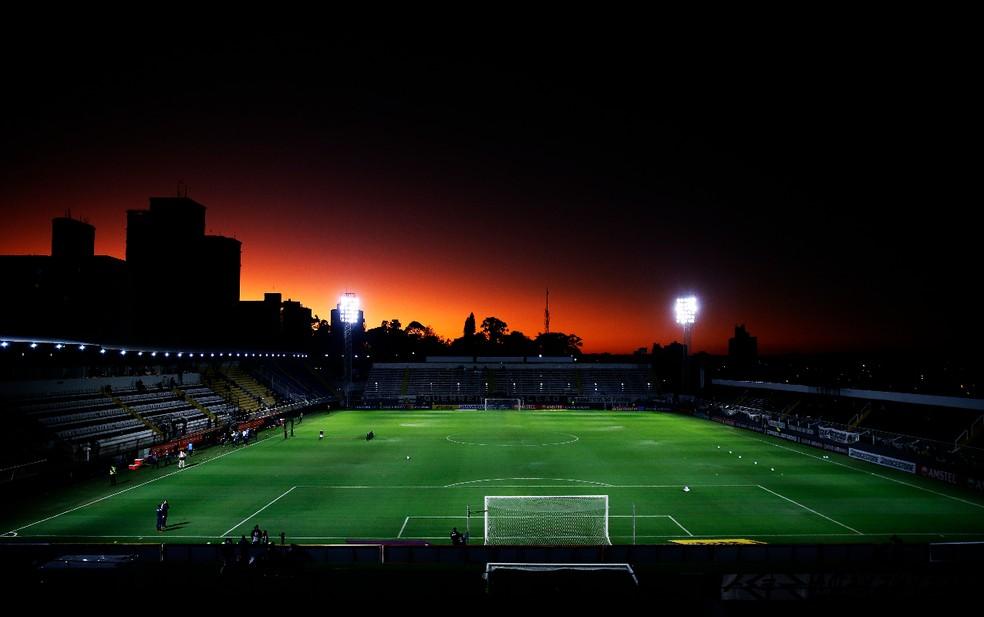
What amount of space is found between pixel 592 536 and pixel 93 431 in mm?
32068

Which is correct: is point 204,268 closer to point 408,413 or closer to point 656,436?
point 408,413

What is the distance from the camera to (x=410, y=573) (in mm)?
18312

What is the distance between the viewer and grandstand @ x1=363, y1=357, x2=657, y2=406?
3558 inches

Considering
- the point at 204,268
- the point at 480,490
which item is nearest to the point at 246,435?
the point at 480,490

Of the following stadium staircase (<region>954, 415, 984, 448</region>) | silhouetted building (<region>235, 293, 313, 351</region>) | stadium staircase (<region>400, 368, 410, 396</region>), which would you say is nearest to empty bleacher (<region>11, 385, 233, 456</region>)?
stadium staircase (<region>400, 368, 410, 396</region>)

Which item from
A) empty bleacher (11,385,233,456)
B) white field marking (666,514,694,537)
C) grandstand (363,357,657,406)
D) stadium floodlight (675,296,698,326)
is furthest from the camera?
grandstand (363,357,657,406)

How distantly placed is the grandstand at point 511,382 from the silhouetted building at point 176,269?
74.5 meters

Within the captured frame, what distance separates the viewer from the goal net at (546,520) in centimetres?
2322

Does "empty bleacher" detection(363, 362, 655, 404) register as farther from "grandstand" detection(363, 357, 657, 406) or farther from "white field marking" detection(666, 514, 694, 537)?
"white field marking" detection(666, 514, 694, 537)

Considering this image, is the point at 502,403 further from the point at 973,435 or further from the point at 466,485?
the point at 973,435

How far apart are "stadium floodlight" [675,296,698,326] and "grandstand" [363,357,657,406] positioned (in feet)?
57.8

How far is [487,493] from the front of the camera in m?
31.4

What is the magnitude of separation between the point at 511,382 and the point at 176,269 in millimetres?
101132

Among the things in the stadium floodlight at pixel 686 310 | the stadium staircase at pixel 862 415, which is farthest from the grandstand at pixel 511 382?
the stadium staircase at pixel 862 415
